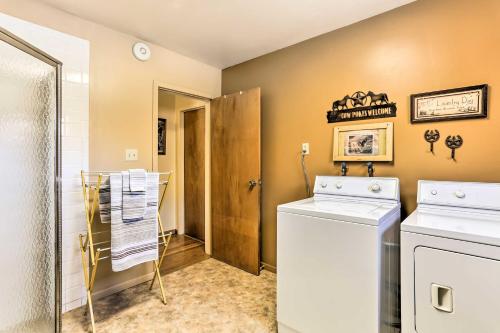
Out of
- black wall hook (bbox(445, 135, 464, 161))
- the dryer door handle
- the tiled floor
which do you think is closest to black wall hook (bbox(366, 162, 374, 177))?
black wall hook (bbox(445, 135, 464, 161))

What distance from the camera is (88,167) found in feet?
6.92

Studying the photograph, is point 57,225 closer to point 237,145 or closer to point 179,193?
point 237,145

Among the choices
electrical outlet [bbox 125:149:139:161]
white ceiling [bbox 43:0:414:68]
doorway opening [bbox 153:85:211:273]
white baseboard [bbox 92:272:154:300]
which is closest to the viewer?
white ceiling [bbox 43:0:414:68]

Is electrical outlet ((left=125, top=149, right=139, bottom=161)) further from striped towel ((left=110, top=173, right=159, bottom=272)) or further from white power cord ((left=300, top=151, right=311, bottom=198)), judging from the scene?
white power cord ((left=300, top=151, right=311, bottom=198))

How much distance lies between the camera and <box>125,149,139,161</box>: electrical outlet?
2355 mm

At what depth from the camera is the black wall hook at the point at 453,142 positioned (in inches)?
68.2

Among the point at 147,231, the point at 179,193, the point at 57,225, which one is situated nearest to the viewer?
the point at 57,225

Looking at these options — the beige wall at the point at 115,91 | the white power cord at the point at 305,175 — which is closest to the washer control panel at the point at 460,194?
the white power cord at the point at 305,175

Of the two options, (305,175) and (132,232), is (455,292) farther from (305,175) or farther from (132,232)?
(132,232)

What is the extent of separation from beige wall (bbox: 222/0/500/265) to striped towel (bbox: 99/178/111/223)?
1.52m

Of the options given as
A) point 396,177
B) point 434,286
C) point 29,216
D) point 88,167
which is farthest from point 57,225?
point 396,177

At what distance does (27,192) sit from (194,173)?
2346mm

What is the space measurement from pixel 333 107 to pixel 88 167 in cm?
217

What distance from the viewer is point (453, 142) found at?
1752 mm
